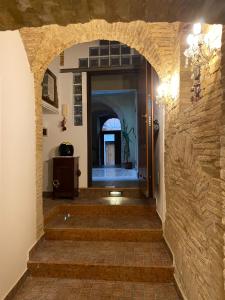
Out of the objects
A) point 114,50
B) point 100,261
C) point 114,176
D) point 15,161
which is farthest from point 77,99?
point 100,261

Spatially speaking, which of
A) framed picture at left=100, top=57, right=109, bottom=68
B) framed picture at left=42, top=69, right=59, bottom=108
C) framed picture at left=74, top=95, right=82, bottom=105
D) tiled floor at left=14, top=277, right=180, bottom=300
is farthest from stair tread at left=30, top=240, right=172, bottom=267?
framed picture at left=100, top=57, right=109, bottom=68

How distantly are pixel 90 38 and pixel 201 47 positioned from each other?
6.67ft

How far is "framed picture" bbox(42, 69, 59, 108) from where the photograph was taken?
4.65 meters

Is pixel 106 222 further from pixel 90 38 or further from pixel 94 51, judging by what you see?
pixel 94 51

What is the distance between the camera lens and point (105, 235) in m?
3.45

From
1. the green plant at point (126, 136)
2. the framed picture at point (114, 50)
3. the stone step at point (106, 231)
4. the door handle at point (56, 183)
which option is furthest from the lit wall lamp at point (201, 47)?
the green plant at point (126, 136)

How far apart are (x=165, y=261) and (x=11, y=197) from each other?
5.92 ft

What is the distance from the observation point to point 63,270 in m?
2.83

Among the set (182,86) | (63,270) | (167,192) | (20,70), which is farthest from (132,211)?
(20,70)

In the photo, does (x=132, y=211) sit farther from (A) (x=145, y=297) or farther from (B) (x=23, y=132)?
(B) (x=23, y=132)

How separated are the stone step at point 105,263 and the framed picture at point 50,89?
8.94 feet

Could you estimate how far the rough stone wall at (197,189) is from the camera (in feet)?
4.85

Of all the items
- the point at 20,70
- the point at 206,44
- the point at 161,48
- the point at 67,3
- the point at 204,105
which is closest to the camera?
the point at 67,3

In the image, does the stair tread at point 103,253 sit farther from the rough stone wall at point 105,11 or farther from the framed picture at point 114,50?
the framed picture at point 114,50
